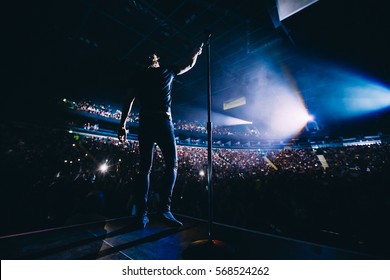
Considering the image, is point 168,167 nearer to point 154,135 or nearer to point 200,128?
point 154,135

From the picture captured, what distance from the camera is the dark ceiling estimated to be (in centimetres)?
455

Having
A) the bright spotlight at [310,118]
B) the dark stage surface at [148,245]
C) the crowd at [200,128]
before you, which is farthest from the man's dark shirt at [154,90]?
A: the bright spotlight at [310,118]

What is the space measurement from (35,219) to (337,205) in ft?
15.9

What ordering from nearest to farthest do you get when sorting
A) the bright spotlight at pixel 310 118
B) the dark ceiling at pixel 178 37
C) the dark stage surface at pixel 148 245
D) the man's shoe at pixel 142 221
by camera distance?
1. the dark stage surface at pixel 148 245
2. the man's shoe at pixel 142 221
3. the dark ceiling at pixel 178 37
4. the bright spotlight at pixel 310 118

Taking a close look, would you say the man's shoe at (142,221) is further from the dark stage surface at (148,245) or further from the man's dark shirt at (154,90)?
the man's dark shirt at (154,90)

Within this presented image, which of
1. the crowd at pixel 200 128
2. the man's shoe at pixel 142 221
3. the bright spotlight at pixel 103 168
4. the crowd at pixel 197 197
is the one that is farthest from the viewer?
the crowd at pixel 200 128

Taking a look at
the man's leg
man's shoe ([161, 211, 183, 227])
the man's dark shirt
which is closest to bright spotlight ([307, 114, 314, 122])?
the man's dark shirt

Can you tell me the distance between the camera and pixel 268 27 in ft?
17.3

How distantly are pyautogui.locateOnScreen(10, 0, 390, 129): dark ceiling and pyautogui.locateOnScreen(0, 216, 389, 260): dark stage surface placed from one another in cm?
488

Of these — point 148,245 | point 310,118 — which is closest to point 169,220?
point 148,245

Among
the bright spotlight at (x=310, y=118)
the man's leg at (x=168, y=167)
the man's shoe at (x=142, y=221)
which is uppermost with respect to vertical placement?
the bright spotlight at (x=310, y=118)

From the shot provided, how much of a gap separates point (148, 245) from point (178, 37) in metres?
6.08

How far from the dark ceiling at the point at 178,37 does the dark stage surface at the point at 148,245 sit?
4879 millimetres

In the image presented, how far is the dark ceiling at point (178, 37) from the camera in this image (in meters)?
4.55
